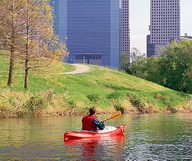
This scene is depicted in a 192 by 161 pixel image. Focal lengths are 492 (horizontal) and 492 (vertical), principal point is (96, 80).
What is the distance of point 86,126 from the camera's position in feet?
91.4

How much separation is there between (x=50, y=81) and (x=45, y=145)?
116 feet

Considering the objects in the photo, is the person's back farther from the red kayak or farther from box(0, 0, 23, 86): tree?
box(0, 0, 23, 86): tree

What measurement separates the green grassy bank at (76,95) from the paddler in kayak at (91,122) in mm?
15505

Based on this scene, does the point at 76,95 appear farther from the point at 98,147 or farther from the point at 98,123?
the point at 98,147

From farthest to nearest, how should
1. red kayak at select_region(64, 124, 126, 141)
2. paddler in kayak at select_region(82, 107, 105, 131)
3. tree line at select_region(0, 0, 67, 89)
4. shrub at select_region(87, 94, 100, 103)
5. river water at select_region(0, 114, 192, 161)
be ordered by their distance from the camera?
shrub at select_region(87, 94, 100, 103), tree line at select_region(0, 0, 67, 89), paddler in kayak at select_region(82, 107, 105, 131), red kayak at select_region(64, 124, 126, 141), river water at select_region(0, 114, 192, 161)

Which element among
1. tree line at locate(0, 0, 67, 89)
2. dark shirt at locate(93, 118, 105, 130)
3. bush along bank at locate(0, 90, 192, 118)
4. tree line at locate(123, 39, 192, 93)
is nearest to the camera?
dark shirt at locate(93, 118, 105, 130)

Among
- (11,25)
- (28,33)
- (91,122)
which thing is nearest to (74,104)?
(28,33)

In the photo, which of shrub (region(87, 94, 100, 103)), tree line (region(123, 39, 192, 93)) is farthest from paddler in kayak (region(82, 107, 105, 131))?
tree line (region(123, 39, 192, 93))

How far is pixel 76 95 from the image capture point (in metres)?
51.4

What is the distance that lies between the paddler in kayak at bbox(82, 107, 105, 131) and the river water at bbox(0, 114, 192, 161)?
33.6 inches

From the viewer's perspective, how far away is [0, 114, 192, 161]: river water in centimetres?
2080

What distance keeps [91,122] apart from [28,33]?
77.0ft

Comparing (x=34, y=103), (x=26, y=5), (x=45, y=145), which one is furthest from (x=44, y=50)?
(x=45, y=145)

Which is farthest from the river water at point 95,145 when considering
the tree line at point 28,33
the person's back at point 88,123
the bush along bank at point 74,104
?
the tree line at point 28,33
